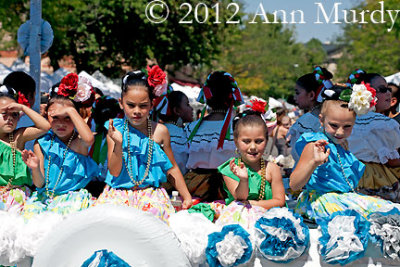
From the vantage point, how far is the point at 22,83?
5.10 metres

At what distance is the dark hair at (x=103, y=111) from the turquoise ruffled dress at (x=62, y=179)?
1.43 meters

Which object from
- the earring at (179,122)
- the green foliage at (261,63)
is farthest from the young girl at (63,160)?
the green foliage at (261,63)

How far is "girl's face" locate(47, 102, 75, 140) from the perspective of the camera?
384 cm

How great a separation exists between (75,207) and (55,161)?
43cm

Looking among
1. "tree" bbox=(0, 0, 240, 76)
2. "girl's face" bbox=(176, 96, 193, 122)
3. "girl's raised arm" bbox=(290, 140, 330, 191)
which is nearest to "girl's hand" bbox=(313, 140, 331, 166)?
"girl's raised arm" bbox=(290, 140, 330, 191)

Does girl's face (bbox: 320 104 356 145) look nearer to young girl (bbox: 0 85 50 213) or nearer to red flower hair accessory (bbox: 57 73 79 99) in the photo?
red flower hair accessory (bbox: 57 73 79 99)

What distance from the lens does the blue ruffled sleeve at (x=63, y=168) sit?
12.4 feet

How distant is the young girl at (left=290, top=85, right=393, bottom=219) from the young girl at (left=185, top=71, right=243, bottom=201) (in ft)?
3.32

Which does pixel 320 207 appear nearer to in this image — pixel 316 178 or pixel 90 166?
pixel 316 178

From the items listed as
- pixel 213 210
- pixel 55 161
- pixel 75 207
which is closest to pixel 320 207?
pixel 213 210

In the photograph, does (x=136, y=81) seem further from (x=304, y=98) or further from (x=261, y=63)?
(x=261, y=63)

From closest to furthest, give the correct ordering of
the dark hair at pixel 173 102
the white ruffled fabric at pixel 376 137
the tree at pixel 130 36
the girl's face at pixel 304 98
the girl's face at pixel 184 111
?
1. the white ruffled fabric at pixel 376 137
2. the girl's face at pixel 304 98
3. the dark hair at pixel 173 102
4. the girl's face at pixel 184 111
5. the tree at pixel 130 36

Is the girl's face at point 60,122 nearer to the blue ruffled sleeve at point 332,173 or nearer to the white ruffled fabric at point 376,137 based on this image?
the blue ruffled sleeve at point 332,173

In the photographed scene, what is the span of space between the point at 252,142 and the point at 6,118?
6.03ft
